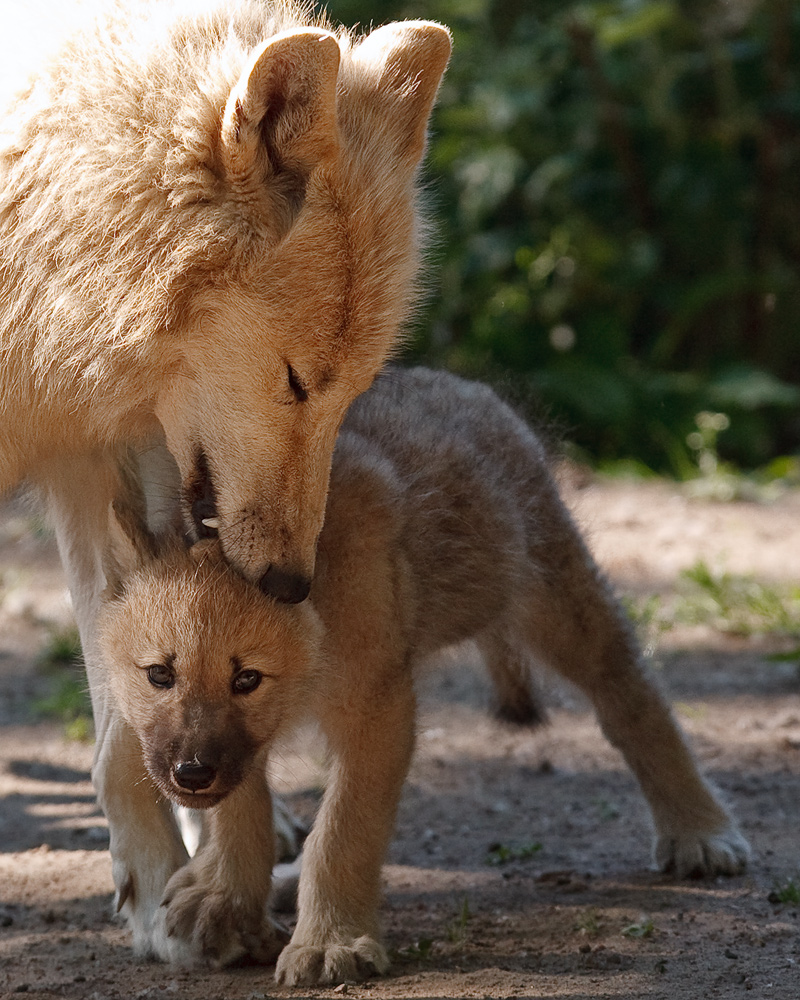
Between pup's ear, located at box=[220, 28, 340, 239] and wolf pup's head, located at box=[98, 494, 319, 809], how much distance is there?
810mm

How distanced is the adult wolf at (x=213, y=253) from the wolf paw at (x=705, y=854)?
1.63 metres

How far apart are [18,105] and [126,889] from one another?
208 cm

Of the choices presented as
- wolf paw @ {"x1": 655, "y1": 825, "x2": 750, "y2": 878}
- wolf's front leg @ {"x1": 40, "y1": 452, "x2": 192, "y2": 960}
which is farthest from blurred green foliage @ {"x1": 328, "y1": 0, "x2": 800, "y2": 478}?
wolf's front leg @ {"x1": 40, "y1": 452, "x2": 192, "y2": 960}

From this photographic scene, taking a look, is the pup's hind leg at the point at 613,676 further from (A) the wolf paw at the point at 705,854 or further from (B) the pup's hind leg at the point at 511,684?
(B) the pup's hind leg at the point at 511,684

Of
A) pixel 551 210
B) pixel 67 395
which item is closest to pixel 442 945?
pixel 67 395

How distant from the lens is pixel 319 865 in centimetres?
323

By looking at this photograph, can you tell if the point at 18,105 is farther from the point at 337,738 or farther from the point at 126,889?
the point at 126,889

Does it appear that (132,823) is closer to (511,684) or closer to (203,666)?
(203,666)

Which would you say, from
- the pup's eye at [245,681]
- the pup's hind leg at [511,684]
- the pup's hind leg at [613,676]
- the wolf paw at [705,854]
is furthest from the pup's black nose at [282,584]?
the wolf paw at [705,854]

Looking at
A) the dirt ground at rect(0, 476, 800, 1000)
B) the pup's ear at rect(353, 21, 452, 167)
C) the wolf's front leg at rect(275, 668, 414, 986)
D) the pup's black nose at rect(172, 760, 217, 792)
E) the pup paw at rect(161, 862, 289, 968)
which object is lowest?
the dirt ground at rect(0, 476, 800, 1000)

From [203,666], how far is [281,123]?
1212 mm

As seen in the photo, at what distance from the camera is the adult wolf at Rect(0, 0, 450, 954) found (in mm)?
2953

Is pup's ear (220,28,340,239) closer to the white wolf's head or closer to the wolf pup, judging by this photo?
the white wolf's head

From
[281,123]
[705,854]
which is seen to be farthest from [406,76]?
[705,854]
